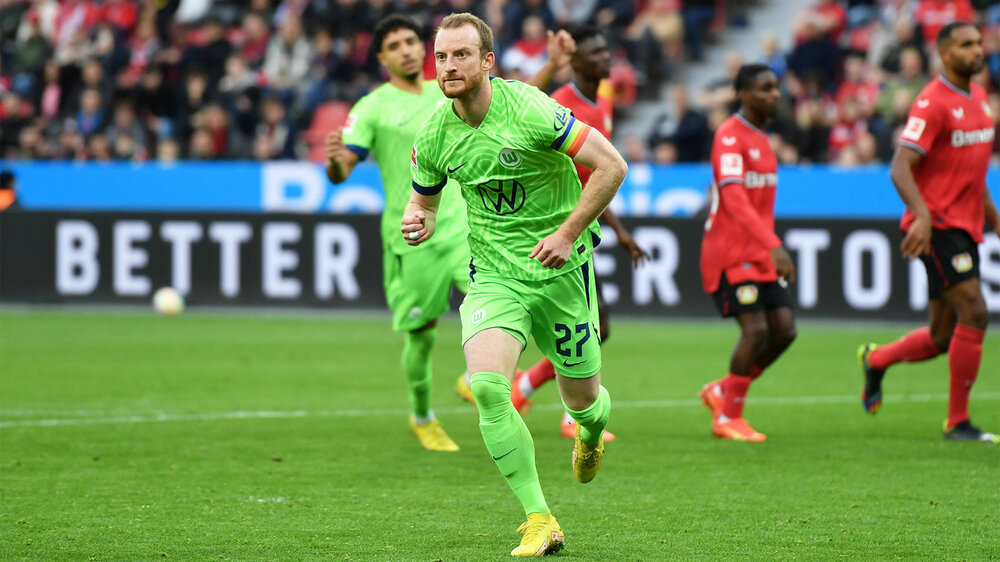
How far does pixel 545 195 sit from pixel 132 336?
10.00m

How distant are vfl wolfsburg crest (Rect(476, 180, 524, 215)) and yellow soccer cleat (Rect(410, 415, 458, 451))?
2809mm

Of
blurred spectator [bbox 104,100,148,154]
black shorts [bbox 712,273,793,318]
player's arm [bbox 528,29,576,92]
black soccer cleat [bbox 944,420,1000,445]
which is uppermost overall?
player's arm [bbox 528,29,576,92]

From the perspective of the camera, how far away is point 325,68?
23.2 m

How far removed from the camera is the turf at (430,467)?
5965mm

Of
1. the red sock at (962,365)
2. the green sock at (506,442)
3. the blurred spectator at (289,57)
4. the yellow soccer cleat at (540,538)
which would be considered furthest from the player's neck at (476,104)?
the blurred spectator at (289,57)

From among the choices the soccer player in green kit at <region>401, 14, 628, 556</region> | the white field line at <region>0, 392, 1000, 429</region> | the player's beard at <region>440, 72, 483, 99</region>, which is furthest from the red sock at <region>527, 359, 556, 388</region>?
the player's beard at <region>440, 72, 483, 99</region>

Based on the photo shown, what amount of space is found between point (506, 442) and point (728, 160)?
3654 millimetres

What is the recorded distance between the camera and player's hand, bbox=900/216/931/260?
27.2 ft

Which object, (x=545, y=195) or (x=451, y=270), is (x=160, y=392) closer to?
(x=451, y=270)

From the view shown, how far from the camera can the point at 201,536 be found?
6031 millimetres

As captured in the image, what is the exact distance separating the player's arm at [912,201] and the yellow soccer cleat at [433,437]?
2856 millimetres

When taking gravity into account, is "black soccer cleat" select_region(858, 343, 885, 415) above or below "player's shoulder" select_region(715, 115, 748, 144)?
below

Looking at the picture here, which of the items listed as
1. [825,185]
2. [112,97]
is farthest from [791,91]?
[112,97]

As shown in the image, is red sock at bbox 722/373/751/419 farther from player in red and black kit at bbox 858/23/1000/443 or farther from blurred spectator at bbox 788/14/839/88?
blurred spectator at bbox 788/14/839/88
